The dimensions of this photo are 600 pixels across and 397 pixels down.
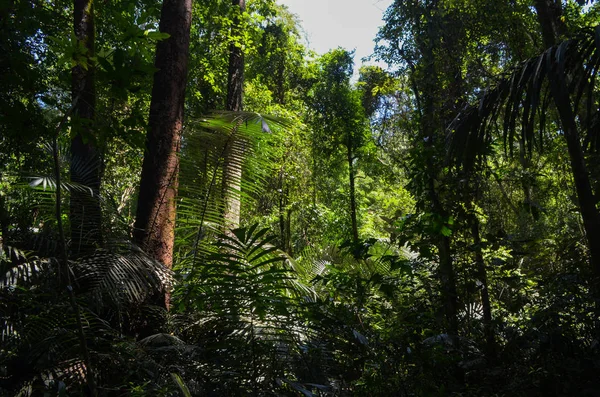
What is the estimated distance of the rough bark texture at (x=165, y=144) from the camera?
12.6ft

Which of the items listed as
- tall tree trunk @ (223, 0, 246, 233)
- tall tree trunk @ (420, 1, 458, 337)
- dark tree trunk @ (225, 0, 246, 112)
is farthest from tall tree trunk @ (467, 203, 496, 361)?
dark tree trunk @ (225, 0, 246, 112)

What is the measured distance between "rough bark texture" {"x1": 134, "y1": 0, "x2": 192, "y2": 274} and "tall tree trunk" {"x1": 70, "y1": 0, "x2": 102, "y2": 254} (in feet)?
1.18

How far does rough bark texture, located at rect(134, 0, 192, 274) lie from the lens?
3850 mm

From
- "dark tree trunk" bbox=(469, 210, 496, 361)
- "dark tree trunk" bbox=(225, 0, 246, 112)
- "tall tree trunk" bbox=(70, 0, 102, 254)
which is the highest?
"dark tree trunk" bbox=(225, 0, 246, 112)

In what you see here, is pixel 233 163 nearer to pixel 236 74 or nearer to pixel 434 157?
pixel 434 157

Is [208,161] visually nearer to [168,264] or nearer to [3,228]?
[168,264]

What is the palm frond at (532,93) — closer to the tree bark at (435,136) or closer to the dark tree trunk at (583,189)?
the dark tree trunk at (583,189)

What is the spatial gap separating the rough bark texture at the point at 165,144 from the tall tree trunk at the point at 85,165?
36 cm

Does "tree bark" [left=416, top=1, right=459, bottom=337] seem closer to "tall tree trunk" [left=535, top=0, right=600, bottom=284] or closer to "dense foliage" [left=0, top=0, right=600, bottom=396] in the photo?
"dense foliage" [left=0, top=0, right=600, bottom=396]

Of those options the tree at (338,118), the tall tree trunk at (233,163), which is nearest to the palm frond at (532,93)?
the tall tree trunk at (233,163)

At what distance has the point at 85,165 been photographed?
4.17 m

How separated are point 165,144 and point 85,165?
783 millimetres

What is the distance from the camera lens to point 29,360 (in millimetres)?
2686

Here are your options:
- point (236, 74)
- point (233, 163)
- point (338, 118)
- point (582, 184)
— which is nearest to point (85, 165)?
point (233, 163)
